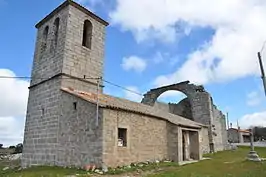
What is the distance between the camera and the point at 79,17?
17203 millimetres

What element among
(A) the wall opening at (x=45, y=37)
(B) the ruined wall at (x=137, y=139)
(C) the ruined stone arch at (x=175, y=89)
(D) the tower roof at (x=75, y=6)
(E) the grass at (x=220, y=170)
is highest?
(D) the tower roof at (x=75, y=6)

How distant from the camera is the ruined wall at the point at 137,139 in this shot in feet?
42.1

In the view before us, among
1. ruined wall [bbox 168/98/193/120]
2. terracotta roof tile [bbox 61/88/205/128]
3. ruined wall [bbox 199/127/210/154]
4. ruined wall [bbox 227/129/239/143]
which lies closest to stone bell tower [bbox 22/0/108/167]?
terracotta roof tile [bbox 61/88/205/128]

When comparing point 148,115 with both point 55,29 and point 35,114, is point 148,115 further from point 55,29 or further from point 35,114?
point 55,29

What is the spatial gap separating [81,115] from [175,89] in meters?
19.4

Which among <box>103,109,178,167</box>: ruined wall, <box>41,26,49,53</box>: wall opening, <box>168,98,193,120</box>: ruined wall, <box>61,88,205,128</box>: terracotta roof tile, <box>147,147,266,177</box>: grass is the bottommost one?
<box>147,147,266,177</box>: grass

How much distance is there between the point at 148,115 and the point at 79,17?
8045 mm

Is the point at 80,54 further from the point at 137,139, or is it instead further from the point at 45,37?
the point at 137,139

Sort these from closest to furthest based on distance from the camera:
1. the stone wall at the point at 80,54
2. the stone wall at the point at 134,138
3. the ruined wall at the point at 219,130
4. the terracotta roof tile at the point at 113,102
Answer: the stone wall at the point at 134,138
the terracotta roof tile at the point at 113,102
the stone wall at the point at 80,54
the ruined wall at the point at 219,130

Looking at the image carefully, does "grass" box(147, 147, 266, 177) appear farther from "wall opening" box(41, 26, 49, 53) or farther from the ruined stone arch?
the ruined stone arch

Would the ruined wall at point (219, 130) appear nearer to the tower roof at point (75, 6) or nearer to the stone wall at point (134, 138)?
the stone wall at point (134, 138)

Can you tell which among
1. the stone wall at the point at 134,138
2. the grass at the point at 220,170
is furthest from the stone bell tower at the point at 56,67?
the grass at the point at 220,170

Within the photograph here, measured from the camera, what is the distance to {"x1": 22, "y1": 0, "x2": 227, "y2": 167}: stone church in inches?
512

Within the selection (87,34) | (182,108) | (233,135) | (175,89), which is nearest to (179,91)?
(175,89)
